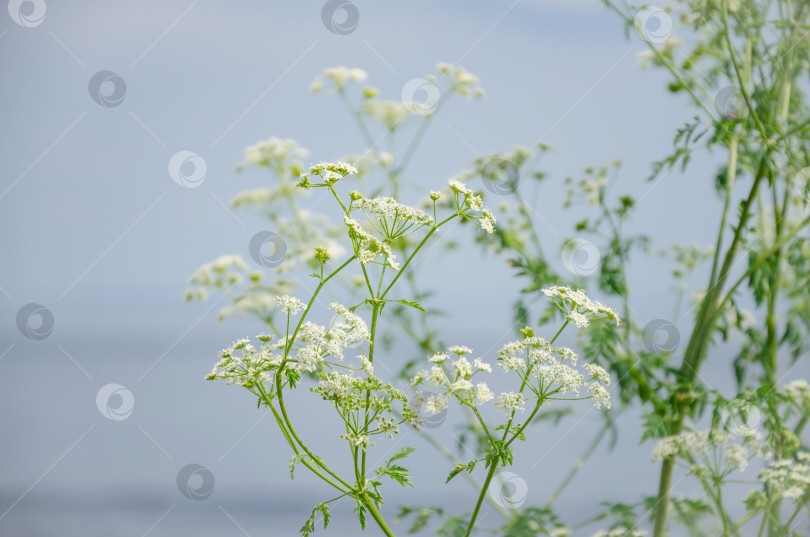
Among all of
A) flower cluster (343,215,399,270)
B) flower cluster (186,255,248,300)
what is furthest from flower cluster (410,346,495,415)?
flower cluster (186,255,248,300)

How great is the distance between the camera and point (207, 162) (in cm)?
188

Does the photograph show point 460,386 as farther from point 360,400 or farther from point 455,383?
point 360,400

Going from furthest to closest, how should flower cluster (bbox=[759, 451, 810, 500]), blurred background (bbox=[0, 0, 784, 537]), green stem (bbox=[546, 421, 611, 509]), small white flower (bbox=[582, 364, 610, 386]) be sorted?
1. blurred background (bbox=[0, 0, 784, 537])
2. green stem (bbox=[546, 421, 611, 509])
3. flower cluster (bbox=[759, 451, 810, 500])
4. small white flower (bbox=[582, 364, 610, 386])

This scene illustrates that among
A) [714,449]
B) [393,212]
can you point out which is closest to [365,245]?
Result: [393,212]

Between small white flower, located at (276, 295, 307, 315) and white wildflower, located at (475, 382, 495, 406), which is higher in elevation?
small white flower, located at (276, 295, 307, 315)

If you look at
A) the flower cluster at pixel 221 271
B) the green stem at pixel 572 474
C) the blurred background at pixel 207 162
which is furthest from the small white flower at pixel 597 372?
the blurred background at pixel 207 162

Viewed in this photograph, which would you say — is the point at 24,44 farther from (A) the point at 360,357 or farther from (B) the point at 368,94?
(A) the point at 360,357

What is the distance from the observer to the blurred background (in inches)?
80.3

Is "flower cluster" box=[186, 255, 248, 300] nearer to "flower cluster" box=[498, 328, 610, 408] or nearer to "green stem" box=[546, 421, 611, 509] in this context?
"green stem" box=[546, 421, 611, 509]

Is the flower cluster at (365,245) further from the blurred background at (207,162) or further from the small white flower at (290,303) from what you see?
the blurred background at (207,162)

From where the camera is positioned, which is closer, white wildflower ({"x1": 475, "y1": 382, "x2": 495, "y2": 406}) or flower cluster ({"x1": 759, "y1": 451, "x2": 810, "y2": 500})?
Result: white wildflower ({"x1": 475, "y1": 382, "x2": 495, "y2": 406})

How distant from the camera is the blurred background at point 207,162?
2.04 m

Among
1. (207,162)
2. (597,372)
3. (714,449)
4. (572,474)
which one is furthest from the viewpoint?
(207,162)

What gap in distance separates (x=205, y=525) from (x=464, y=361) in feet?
6.83
